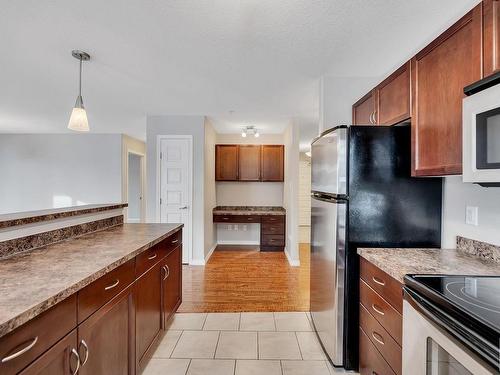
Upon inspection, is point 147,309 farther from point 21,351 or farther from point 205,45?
point 205,45

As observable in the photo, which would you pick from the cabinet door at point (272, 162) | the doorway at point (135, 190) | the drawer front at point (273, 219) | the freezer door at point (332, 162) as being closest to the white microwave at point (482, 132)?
the freezer door at point (332, 162)

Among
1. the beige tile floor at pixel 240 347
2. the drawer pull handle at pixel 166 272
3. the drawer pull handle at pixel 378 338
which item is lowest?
the beige tile floor at pixel 240 347

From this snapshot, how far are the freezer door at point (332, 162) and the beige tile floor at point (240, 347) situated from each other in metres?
1.28

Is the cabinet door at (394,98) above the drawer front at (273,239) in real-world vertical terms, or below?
above

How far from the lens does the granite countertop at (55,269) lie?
88 centimetres

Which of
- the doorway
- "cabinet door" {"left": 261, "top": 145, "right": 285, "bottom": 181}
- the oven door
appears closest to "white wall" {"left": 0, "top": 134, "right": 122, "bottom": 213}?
the doorway

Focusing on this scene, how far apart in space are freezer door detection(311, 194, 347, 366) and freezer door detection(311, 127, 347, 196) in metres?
0.10

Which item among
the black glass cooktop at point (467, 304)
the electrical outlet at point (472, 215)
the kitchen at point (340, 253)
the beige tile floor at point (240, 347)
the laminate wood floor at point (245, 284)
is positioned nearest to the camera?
the black glass cooktop at point (467, 304)

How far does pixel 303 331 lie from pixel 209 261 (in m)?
2.48

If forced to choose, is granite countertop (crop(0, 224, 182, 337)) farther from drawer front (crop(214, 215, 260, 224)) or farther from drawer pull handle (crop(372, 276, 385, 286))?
drawer front (crop(214, 215, 260, 224))

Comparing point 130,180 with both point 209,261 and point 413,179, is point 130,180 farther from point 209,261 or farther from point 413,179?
point 413,179

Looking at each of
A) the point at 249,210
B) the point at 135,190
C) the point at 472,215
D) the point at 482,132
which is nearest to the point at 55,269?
the point at 482,132

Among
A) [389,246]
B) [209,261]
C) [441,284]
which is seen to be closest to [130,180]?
[209,261]

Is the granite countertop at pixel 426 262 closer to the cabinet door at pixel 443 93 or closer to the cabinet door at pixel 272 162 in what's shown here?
the cabinet door at pixel 443 93
